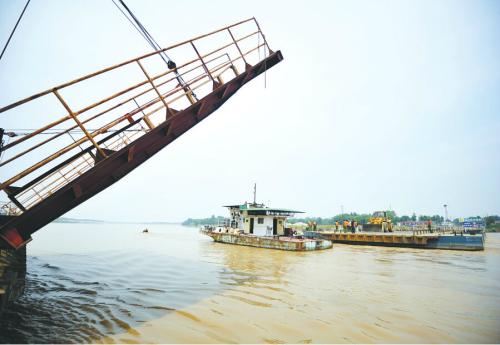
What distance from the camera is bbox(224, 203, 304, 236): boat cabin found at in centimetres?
2553

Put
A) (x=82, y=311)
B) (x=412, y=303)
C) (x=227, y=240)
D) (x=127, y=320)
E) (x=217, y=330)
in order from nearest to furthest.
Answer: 1. (x=217, y=330)
2. (x=127, y=320)
3. (x=82, y=311)
4. (x=412, y=303)
5. (x=227, y=240)

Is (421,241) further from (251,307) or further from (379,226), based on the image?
(251,307)

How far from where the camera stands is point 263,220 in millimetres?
25984

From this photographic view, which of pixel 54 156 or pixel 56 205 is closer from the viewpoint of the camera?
pixel 54 156

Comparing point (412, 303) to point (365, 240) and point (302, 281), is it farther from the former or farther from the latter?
point (365, 240)

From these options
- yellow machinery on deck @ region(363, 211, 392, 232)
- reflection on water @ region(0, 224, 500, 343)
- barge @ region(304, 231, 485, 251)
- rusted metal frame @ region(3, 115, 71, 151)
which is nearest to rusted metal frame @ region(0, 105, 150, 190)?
rusted metal frame @ region(3, 115, 71, 151)

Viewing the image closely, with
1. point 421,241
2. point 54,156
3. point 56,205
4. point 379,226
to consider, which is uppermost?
point 54,156

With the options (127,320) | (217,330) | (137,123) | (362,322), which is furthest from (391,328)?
(137,123)

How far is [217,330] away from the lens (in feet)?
18.0

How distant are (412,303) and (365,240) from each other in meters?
24.0

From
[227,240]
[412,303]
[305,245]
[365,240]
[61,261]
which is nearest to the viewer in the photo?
[412,303]

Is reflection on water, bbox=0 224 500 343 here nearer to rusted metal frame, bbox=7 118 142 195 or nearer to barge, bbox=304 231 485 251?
rusted metal frame, bbox=7 118 142 195

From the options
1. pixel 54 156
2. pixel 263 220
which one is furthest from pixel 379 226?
pixel 54 156

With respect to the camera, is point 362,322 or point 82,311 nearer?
point 362,322
